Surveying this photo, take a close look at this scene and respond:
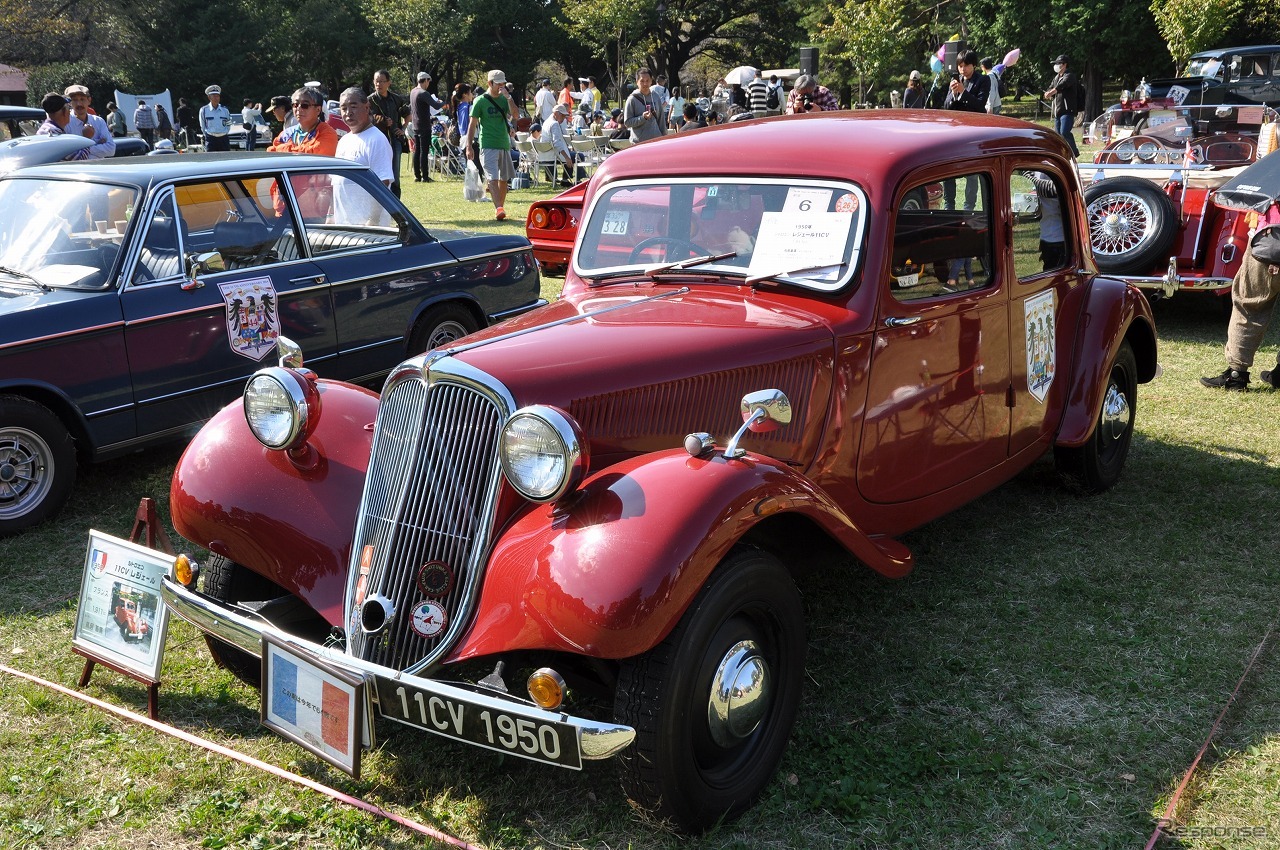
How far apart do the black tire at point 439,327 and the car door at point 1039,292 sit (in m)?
3.44

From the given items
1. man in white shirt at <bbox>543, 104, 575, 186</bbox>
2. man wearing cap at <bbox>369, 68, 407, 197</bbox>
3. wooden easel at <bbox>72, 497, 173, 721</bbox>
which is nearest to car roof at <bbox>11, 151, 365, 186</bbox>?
wooden easel at <bbox>72, 497, 173, 721</bbox>

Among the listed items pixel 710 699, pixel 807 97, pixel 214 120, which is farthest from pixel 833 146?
pixel 214 120

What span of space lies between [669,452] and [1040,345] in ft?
7.74

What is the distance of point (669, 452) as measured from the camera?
2.94 m

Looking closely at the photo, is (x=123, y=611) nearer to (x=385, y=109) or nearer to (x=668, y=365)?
(x=668, y=365)

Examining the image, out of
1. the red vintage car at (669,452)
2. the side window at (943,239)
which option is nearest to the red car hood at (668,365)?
the red vintage car at (669,452)

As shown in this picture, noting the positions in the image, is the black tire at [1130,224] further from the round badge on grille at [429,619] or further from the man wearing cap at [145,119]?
the man wearing cap at [145,119]

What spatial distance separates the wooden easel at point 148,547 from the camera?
10.9 feet

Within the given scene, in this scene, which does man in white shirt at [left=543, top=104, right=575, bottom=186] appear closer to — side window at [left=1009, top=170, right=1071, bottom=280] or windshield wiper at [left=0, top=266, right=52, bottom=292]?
windshield wiper at [left=0, top=266, right=52, bottom=292]

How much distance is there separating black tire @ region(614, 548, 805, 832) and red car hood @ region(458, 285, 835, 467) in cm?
56

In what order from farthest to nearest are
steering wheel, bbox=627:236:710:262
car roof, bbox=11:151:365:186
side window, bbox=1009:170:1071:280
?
car roof, bbox=11:151:365:186
side window, bbox=1009:170:1071:280
steering wheel, bbox=627:236:710:262

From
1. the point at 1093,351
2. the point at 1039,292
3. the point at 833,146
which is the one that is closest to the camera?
the point at 833,146

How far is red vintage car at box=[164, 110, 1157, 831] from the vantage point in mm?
2629

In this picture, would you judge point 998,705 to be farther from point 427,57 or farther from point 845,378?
point 427,57
